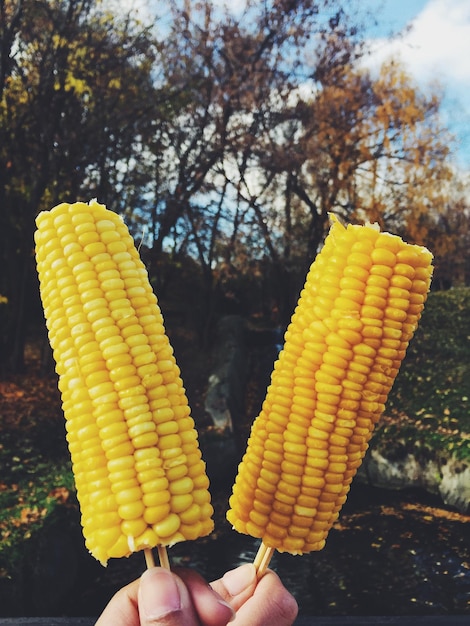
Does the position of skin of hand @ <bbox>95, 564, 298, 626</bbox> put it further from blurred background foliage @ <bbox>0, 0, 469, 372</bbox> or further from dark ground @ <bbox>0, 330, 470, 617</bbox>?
blurred background foliage @ <bbox>0, 0, 469, 372</bbox>

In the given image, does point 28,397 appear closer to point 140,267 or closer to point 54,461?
Result: point 54,461

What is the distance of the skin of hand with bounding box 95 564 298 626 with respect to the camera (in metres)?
1.06

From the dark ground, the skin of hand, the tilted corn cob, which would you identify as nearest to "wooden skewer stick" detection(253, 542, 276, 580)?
the skin of hand

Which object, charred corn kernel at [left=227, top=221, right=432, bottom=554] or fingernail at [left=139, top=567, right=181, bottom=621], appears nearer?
fingernail at [left=139, top=567, right=181, bottom=621]

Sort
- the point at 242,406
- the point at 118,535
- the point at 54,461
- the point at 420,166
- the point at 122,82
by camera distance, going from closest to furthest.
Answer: the point at 118,535 < the point at 54,461 < the point at 122,82 < the point at 242,406 < the point at 420,166

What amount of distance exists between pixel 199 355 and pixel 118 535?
34.1 feet

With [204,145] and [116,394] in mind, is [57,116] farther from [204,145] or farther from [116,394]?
[116,394]

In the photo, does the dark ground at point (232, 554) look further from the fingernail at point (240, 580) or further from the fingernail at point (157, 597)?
the fingernail at point (157, 597)

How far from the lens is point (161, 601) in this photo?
41.6 inches

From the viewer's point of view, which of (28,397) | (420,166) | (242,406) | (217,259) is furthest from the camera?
(420,166)

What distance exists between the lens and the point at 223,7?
10.4 metres

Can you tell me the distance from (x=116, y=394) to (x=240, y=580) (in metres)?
0.55

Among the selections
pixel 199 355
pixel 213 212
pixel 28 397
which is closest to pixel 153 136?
pixel 213 212

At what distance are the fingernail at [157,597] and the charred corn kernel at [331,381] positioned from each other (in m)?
0.28
